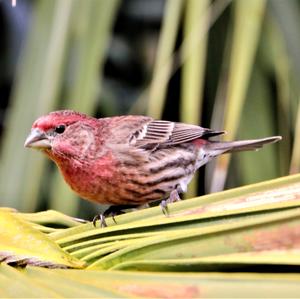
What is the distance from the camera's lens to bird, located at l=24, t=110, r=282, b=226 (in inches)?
115

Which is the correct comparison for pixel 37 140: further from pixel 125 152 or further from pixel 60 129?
pixel 125 152

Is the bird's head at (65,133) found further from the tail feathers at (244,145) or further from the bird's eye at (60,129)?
the tail feathers at (244,145)

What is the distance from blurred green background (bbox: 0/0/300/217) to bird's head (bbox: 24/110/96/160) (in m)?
0.11

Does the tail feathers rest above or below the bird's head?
above

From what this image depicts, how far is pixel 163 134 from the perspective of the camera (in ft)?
10.8

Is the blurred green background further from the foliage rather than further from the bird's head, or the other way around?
the foliage

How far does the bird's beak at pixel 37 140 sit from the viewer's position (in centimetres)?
267

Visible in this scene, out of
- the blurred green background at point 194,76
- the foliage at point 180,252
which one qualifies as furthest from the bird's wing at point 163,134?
the foliage at point 180,252

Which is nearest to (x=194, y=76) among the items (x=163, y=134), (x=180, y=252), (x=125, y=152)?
(x=125, y=152)

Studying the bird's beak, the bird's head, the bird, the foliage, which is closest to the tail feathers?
the bird

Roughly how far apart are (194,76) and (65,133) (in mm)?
724

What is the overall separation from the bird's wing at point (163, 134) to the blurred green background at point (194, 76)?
167 mm

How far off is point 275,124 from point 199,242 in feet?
4.40

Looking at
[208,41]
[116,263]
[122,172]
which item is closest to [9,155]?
[122,172]
